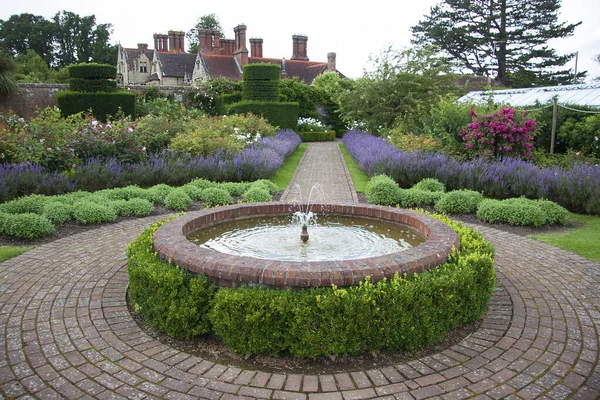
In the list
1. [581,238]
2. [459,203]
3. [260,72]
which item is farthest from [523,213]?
[260,72]

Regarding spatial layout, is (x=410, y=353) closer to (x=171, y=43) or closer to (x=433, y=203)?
(x=433, y=203)

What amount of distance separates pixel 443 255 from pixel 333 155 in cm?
1462

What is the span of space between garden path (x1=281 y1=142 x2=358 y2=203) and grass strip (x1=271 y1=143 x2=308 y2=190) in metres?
0.15

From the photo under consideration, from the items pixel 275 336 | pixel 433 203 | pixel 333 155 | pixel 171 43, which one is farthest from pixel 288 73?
pixel 275 336

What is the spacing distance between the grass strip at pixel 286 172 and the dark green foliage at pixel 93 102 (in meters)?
8.57

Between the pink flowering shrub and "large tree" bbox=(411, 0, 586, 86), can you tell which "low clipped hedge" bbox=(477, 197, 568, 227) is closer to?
the pink flowering shrub

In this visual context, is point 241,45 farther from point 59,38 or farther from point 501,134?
point 501,134

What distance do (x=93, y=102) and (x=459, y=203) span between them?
1777cm

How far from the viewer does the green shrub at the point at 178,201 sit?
805cm

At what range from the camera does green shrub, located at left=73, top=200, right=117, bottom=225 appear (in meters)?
6.93

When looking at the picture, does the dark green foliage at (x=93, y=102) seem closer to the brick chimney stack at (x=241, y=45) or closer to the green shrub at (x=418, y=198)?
the green shrub at (x=418, y=198)

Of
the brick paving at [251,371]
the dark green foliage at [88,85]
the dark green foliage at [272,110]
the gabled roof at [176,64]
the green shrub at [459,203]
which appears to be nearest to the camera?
the brick paving at [251,371]

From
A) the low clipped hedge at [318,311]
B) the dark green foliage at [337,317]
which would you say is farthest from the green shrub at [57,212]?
the dark green foliage at [337,317]

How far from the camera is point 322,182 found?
11523 mm
